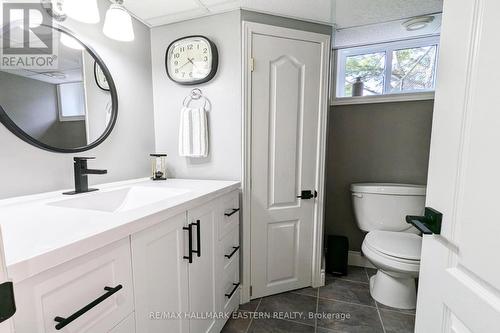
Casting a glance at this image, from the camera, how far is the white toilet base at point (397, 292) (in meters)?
1.66

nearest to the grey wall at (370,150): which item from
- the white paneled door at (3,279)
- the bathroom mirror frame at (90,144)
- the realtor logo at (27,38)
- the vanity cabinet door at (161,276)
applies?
the vanity cabinet door at (161,276)

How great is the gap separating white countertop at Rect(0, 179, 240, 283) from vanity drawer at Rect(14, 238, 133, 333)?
1.3 inches

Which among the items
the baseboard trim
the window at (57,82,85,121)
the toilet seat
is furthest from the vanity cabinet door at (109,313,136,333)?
the baseboard trim

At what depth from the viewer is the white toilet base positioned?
65.2 inches

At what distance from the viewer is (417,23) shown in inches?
67.4

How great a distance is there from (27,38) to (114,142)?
0.61m

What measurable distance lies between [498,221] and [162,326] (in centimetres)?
105

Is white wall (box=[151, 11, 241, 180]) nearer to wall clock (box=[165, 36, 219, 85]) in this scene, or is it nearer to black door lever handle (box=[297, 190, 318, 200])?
wall clock (box=[165, 36, 219, 85])

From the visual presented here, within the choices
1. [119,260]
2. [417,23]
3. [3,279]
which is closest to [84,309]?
[119,260]

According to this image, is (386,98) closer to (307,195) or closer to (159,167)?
(307,195)

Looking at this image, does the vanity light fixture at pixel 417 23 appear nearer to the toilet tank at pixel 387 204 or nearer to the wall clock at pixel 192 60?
the toilet tank at pixel 387 204

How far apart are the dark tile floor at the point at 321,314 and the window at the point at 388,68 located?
5.62 feet

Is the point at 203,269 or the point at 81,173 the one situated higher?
the point at 81,173

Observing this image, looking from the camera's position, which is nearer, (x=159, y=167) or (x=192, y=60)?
(x=192, y=60)
